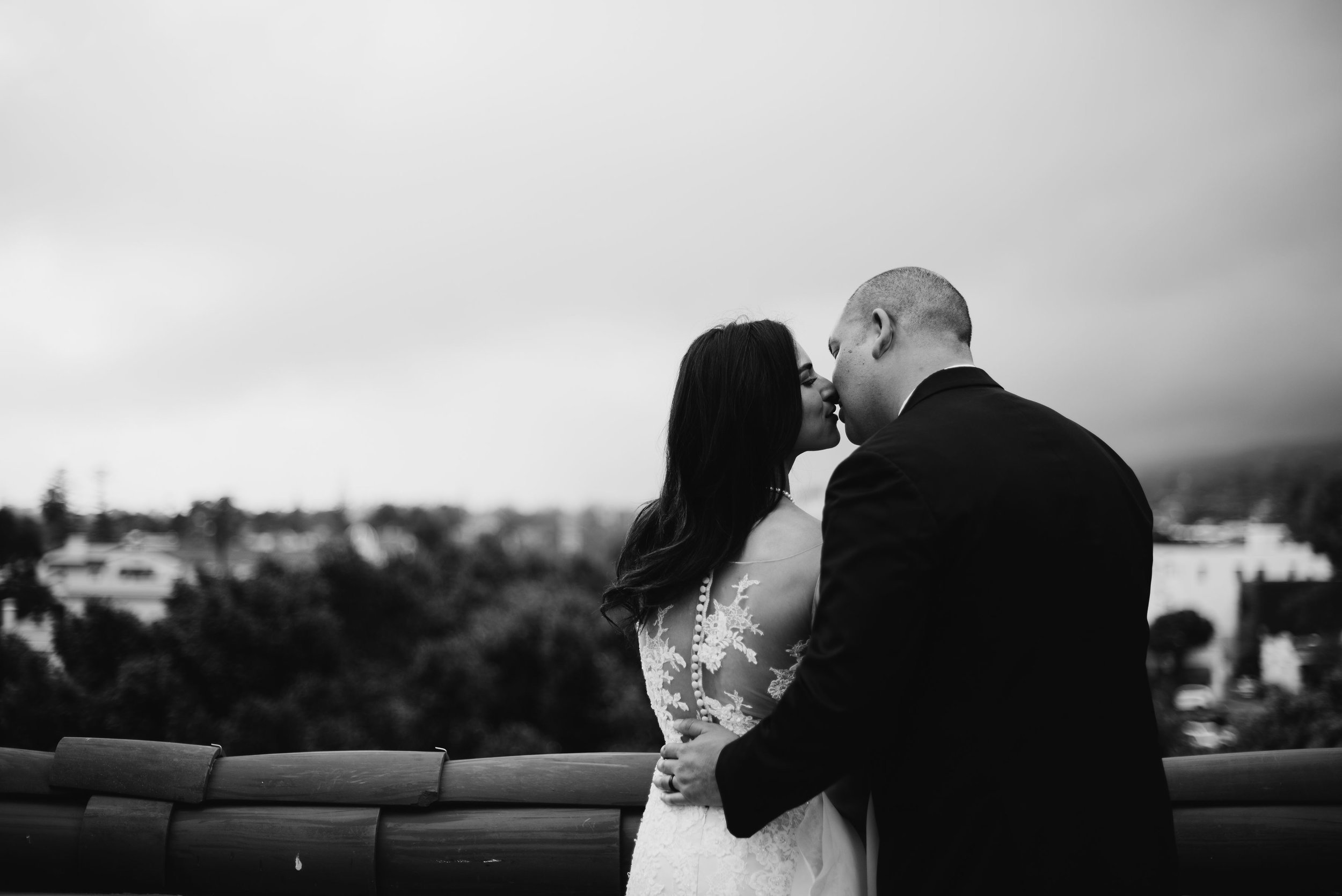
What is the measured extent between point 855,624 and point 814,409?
64 centimetres

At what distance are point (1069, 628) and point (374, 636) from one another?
29.3 m

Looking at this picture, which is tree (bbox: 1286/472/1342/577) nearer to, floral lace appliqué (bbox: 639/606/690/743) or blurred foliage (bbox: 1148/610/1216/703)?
blurred foliage (bbox: 1148/610/1216/703)

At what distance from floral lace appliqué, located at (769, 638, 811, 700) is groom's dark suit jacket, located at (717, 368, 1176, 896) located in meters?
0.22

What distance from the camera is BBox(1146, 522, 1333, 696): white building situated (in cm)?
1304

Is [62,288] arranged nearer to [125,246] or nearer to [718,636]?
[125,246]

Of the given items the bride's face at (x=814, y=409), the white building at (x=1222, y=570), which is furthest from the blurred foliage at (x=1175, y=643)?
the bride's face at (x=814, y=409)

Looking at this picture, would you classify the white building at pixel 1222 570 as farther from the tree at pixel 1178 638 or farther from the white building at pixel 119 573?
the white building at pixel 119 573

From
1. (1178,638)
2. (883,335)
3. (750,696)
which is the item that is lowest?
(1178,638)

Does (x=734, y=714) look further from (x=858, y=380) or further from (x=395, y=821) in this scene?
(x=395, y=821)

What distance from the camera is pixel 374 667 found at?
2650cm

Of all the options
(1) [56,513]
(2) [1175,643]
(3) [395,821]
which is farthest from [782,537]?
(2) [1175,643]

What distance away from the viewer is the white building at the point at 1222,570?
1304 centimetres

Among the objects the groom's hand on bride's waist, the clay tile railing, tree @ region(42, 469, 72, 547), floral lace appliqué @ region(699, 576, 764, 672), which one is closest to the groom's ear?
floral lace appliqué @ region(699, 576, 764, 672)

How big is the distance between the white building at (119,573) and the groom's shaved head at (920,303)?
8068 mm
